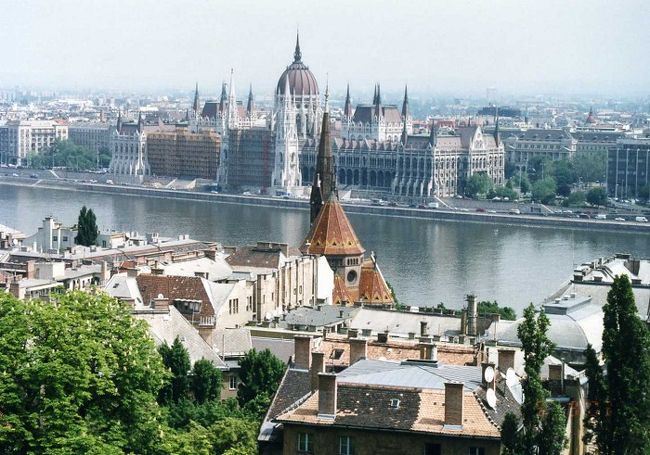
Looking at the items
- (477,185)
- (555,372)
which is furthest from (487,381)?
(477,185)

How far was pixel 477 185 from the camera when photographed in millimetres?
75500

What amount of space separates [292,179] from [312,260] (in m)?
55.3

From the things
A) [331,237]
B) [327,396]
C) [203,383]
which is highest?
[327,396]

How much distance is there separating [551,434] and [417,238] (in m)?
46.1

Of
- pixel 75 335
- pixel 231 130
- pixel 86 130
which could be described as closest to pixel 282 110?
pixel 231 130

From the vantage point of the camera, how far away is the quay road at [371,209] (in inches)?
2473

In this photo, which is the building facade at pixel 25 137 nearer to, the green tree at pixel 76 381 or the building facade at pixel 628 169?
the building facade at pixel 628 169

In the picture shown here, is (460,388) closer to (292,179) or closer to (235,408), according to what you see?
(235,408)

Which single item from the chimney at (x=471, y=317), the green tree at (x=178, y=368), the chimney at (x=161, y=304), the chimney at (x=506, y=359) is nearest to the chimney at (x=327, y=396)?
the chimney at (x=506, y=359)

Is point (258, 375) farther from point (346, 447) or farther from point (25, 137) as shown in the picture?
point (25, 137)

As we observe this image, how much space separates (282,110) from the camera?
88.2 meters

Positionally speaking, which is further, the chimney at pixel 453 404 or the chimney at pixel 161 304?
the chimney at pixel 161 304

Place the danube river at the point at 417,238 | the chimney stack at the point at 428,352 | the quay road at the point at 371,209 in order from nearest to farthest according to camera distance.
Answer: the chimney stack at the point at 428,352 < the danube river at the point at 417,238 < the quay road at the point at 371,209

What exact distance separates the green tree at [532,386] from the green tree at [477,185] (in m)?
62.8
